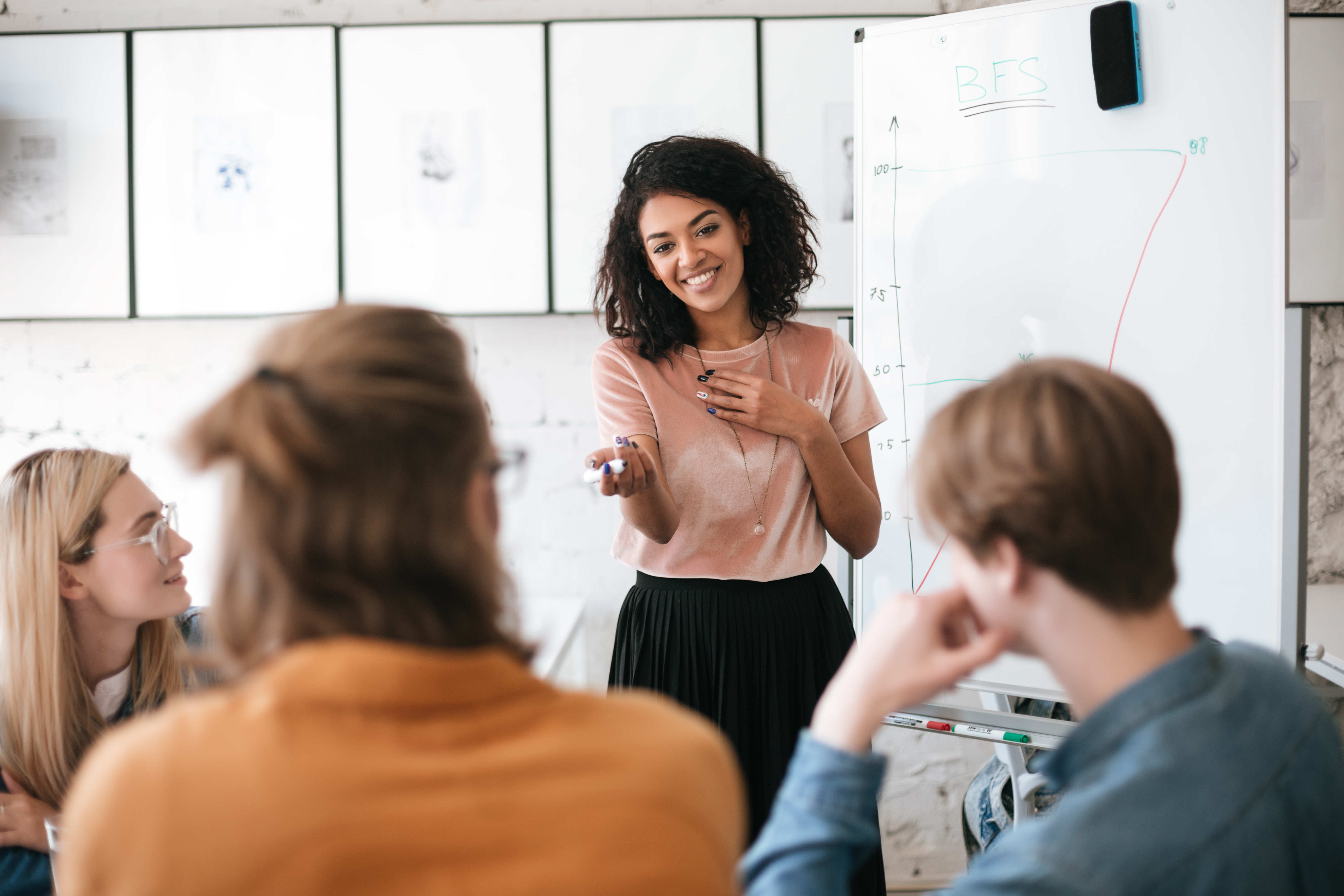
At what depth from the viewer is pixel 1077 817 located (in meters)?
0.57

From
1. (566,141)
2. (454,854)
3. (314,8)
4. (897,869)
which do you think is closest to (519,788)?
(454,854)

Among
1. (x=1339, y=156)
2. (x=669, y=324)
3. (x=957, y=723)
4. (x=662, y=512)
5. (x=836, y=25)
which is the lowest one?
(x=957, y=723)

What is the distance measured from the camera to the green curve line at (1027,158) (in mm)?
1450

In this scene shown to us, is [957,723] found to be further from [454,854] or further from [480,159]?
[480,159]

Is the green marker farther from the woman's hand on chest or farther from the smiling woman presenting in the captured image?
the woman's hand on chest

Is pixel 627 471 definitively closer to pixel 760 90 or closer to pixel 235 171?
pixel 760 90

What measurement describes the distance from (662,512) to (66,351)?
72.8 inches

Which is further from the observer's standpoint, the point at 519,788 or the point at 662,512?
the point at 662,512

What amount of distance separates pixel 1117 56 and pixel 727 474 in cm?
93

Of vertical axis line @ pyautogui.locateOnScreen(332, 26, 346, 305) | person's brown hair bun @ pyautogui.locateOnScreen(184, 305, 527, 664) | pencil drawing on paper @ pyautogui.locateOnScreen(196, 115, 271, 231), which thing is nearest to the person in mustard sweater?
person's brown hair bun @ pyautogui.locateOnScreen(184, 305, 527, 664)

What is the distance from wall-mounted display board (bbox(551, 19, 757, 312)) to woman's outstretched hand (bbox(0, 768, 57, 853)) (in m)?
1.51

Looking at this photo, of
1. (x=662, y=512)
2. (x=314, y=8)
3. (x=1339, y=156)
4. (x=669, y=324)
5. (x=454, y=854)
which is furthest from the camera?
(x=314, y=8)

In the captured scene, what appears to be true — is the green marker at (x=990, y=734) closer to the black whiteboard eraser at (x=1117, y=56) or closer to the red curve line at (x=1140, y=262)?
the red curve line at (x=1140, y=262)

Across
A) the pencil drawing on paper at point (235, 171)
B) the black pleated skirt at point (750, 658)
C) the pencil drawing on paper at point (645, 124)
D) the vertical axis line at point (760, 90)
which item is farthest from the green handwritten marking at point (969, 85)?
the pencil drawing on paper at point (235, 171)
